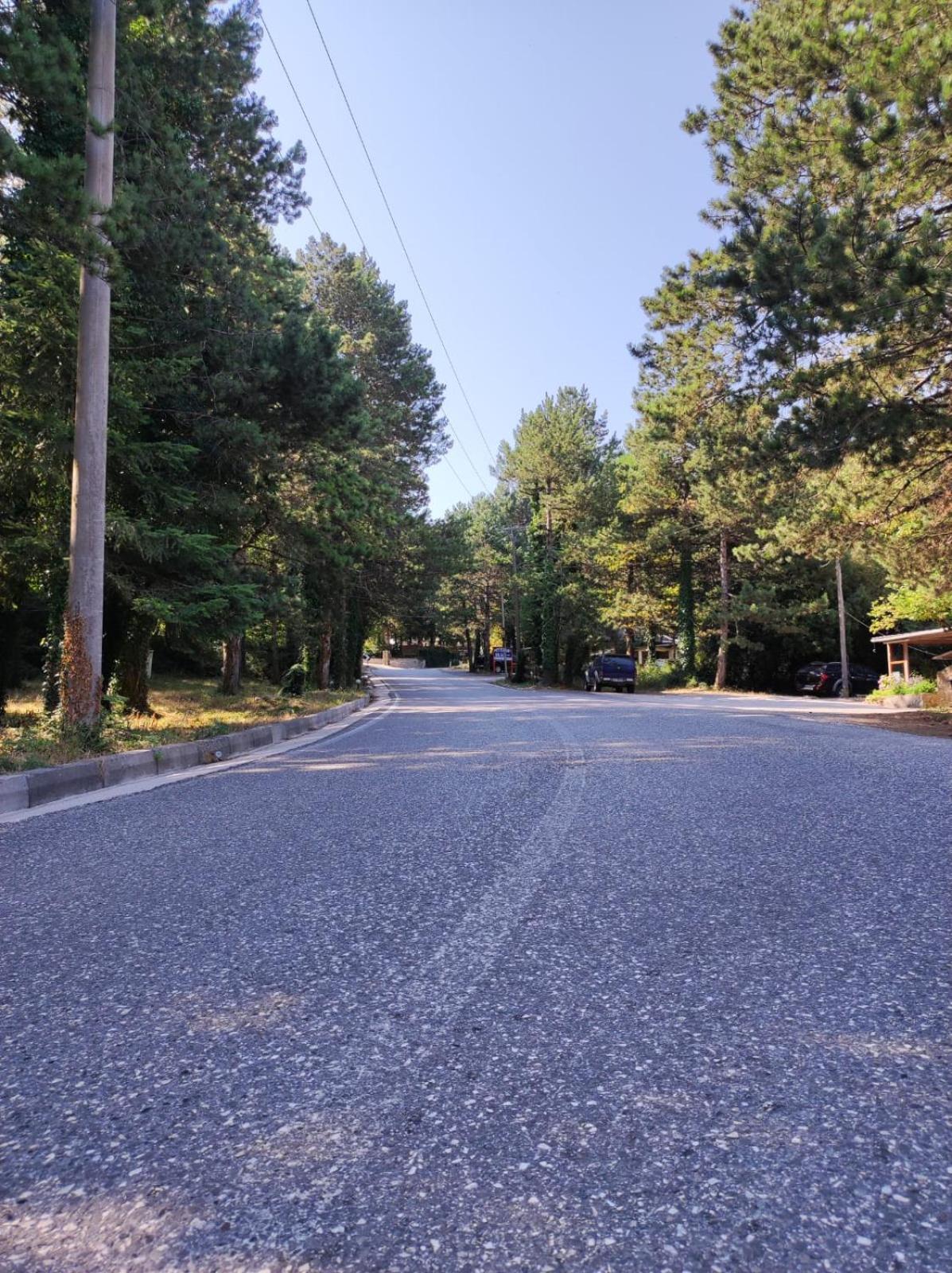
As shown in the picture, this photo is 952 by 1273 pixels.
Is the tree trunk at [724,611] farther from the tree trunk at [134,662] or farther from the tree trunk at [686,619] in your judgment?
the tree trunk at [134,662]

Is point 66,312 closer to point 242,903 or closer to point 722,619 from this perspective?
point 242,903

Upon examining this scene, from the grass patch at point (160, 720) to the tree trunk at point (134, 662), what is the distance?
0.40m

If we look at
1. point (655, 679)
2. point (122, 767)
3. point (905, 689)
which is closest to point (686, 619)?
point (655, 679)

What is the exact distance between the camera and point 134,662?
1389cm

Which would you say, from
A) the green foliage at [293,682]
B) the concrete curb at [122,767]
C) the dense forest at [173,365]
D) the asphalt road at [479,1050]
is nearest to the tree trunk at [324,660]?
the green foliage at [293,682]

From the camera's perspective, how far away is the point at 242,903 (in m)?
3.83

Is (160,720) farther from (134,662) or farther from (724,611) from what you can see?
(724,611)

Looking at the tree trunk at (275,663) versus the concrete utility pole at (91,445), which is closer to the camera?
the concrete utility pole at (91,445)

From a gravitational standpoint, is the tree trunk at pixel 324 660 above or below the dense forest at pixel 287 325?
below

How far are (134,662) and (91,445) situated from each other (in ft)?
18.3

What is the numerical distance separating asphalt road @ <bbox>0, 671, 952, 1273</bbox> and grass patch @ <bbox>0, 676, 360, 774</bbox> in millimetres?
3042

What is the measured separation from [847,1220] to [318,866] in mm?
3294

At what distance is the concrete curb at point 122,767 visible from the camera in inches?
263

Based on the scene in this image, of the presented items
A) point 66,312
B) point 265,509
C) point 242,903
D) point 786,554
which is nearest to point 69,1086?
point 242,903
